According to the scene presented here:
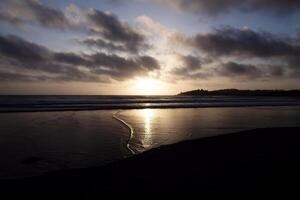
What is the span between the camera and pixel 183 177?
6.13 meters

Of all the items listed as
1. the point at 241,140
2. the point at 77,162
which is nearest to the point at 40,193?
the point at 77,162

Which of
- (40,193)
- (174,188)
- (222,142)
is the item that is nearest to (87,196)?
(40,193)

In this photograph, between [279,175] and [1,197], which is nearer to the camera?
[1,197]

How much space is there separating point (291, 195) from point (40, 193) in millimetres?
4880

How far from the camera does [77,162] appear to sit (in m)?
8.30

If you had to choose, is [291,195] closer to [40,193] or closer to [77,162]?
[40,193]

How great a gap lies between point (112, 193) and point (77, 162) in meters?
3.24

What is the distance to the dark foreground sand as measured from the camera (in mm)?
5363

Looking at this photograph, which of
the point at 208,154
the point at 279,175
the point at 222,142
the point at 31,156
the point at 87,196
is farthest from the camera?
the point at 222,142

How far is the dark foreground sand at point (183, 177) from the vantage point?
17.6 feet

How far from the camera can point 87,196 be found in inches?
211

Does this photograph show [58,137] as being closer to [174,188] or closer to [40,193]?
[40,193]

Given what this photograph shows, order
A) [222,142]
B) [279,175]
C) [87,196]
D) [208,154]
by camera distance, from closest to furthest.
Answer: [87,196]
[279,175]
[208,154]
[222,142]

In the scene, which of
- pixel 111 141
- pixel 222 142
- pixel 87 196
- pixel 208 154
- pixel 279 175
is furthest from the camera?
pixel 111 141
